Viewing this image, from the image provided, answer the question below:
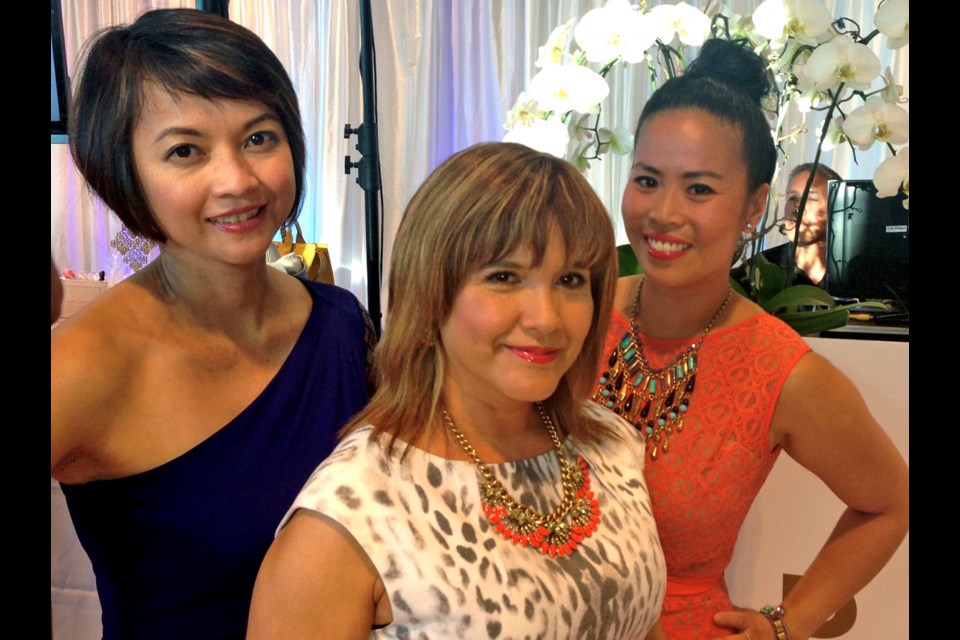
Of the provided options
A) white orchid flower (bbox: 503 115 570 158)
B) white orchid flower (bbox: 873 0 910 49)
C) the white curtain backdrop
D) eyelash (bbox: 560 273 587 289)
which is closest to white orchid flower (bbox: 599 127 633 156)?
white orchid flower (bbox: 503 115 570 158)

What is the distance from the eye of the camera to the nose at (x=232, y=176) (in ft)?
3.70

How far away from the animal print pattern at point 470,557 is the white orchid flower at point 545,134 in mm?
560

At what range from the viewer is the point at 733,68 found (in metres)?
1.38

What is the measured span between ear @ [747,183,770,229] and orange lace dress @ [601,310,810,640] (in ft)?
0.56

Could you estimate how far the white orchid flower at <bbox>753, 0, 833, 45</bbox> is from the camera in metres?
1.40

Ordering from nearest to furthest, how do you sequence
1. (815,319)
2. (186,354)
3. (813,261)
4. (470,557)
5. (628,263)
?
(470,557) < (186,354) < (815,319) < (628,263) < (813,261)

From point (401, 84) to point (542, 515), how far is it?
141 inches

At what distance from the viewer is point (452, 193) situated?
1.05 meters

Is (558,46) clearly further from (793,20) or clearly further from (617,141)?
(793,20)

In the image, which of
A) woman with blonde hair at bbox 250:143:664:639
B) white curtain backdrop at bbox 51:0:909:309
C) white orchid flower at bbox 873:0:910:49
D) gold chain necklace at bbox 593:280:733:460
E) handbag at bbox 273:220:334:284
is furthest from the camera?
white curtain backdrop at bbox 51:0:909:309

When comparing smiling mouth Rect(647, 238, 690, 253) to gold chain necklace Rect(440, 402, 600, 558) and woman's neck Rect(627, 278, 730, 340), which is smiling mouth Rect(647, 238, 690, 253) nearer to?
woman's neck Rect(627, 278, 730, 340)

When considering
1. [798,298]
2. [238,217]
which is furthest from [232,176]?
→ [798,298]

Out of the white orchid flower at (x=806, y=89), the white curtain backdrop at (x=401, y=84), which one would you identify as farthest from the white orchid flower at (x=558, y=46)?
the white curtain backdrop at (x=401, y=84)
